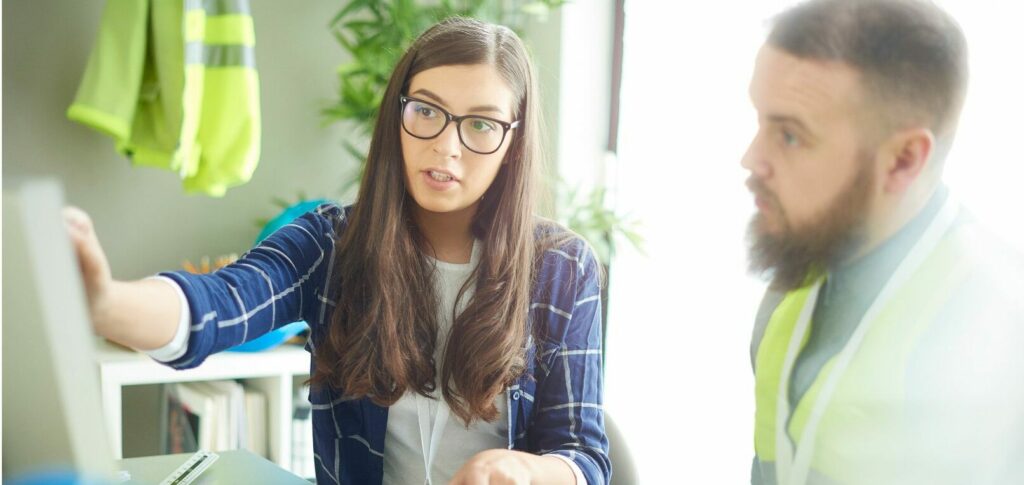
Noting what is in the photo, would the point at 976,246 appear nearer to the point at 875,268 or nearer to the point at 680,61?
the point at 875,268

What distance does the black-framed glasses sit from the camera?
1.04 m

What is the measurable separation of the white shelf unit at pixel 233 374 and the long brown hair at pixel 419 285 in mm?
996

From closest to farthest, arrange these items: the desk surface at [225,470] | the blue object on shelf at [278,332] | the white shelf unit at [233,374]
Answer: the desk surface at [225,470], the white shelf unit at [233,374], the blue object on shelf at [278,332]

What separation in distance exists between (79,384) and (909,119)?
38 centimetres

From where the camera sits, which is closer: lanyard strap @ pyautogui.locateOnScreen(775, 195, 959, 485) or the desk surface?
lanyard strap @ pyautogui.locateOnScreen(775, 195, 959, 485)

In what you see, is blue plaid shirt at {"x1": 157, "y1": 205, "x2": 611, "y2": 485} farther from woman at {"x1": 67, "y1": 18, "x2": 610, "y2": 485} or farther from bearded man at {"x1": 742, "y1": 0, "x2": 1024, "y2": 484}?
bearded man at {"x1": 742, "y1": 0, "x2": 1024, "y2": 484}

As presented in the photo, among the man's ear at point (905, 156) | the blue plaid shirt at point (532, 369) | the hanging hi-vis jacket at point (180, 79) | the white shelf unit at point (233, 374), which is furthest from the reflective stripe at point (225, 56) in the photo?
the man's ear at point (905, 156)

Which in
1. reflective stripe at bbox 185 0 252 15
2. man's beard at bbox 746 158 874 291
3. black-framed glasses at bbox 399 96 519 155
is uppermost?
reflective stripe at bbox 185 0 252 15

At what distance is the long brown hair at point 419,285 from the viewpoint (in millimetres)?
1133

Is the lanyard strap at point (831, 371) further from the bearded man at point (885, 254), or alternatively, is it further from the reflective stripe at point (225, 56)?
the reflective stripe at point (225, 56)

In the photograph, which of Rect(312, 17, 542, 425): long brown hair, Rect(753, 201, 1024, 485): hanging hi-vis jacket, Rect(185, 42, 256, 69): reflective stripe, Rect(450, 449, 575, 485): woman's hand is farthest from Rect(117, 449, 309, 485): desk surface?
Rect(185, 42, 256, 69): reflective stripe

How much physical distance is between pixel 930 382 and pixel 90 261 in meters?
0.47

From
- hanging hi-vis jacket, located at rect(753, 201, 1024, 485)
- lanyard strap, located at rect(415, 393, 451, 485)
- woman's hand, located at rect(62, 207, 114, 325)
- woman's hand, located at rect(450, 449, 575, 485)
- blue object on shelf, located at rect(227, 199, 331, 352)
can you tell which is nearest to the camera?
hanging hi-vis jacket, located at rect(753, 201, 1024, 485)

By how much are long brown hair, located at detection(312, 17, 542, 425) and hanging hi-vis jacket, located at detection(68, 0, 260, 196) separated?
1.08 m
